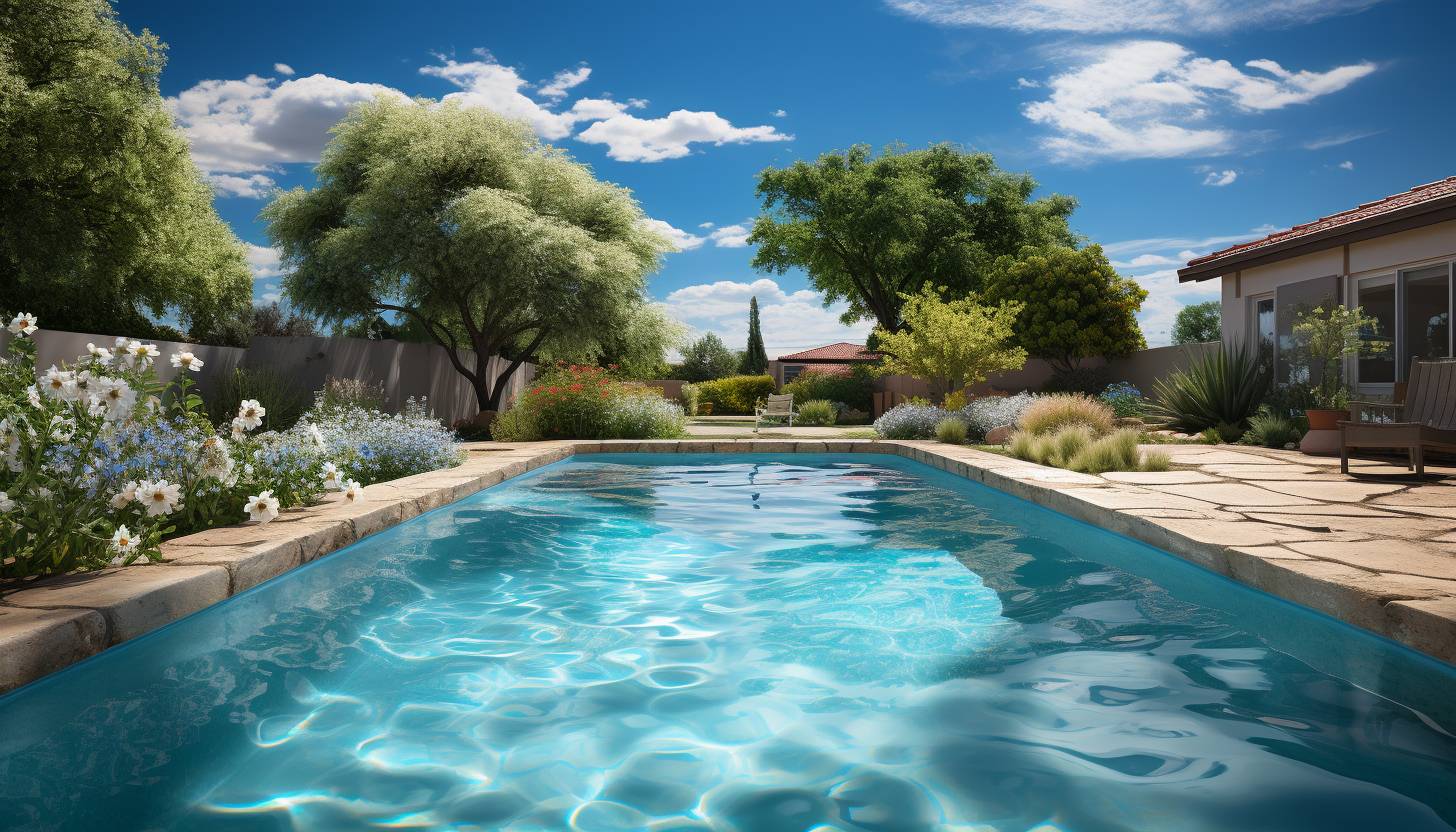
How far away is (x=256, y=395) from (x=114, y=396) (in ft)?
25.5

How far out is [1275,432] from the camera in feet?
29.2

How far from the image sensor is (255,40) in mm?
13062

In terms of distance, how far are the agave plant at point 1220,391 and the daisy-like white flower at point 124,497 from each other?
11.2 metres

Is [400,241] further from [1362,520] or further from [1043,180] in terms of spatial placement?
[1043,180]

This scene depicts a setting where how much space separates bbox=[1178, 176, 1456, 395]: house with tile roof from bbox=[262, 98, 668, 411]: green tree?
9.69 m

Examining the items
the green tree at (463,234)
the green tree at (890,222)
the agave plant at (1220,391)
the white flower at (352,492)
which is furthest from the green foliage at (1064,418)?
the green tree at (890,222)

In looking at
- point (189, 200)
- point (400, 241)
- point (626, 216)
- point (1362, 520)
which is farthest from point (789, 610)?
point (189, 200)

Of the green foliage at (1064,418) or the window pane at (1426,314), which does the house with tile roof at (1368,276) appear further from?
the green foliage at (1064,418)

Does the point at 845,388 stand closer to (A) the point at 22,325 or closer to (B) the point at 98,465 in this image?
(A) the point at 22,325

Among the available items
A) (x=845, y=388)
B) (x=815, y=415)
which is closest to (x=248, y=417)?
(x=815, y=415)

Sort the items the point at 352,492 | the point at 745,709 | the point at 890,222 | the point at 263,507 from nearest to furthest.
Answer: the point at 745,709, the point at 263,507, the point at 352,492, the point at 890,222

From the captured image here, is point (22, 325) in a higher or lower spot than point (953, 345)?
lower

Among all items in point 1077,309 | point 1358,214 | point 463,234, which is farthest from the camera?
point 1077,309

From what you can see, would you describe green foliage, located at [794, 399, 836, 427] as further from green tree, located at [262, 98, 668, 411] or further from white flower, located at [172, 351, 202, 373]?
white flower, located at [172, 351, 202, 373]
